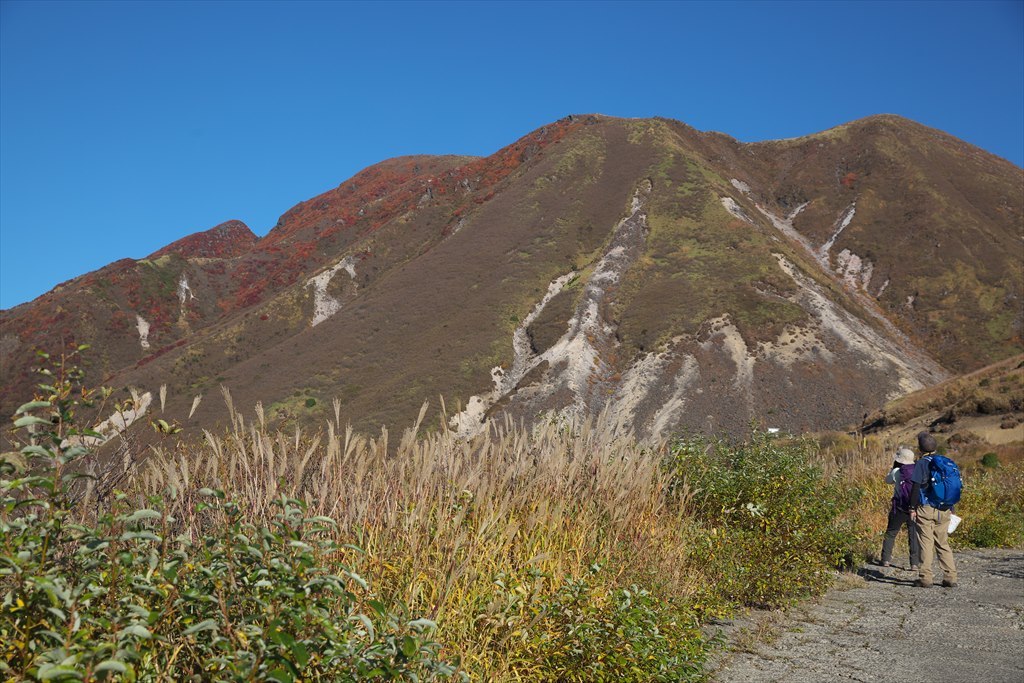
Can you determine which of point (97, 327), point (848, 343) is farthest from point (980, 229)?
point (97, 327)

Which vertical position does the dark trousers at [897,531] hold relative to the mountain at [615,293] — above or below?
below

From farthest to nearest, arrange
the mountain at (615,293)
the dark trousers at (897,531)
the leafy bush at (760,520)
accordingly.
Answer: the mountain at (615,293) → the dark trousers at (897,531) → the leafy bush at (760,520)

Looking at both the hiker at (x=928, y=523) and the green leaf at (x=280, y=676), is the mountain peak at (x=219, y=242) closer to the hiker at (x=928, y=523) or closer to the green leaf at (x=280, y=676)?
the hiker at (x=928, y=523)

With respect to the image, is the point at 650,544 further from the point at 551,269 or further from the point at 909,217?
the point at 909,217

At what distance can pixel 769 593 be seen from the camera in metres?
6.87

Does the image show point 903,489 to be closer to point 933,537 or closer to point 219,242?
point 933,537

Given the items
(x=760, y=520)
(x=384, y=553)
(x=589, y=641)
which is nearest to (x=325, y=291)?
(x=760, y=520)

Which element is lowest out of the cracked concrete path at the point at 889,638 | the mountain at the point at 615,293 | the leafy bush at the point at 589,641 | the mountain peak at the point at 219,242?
the cracked concrete path at the point at 889,638

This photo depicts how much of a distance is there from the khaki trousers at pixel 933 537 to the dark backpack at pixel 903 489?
399 millimetres

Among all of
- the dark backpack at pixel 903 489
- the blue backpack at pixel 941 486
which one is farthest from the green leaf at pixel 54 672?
the dark backpack at pixel 903 489

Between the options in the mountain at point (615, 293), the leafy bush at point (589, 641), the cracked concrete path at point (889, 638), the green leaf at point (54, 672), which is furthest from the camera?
the mountain at point (615, 293)

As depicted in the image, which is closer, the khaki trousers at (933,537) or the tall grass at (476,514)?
the tall grass at (476,514)

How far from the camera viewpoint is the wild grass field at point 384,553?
7.71 feet

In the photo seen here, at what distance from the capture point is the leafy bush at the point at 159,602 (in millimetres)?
2211
